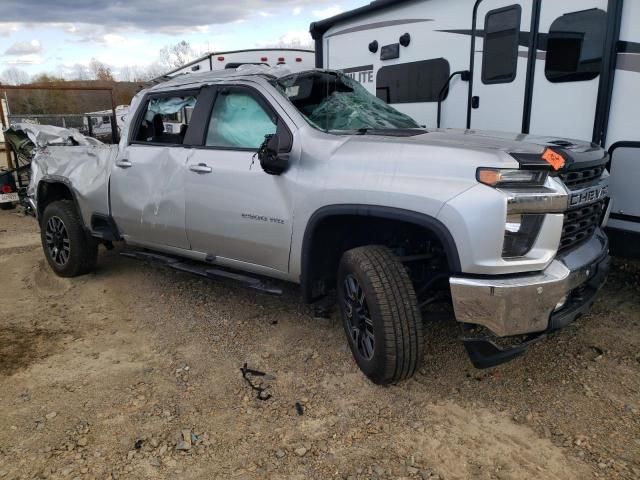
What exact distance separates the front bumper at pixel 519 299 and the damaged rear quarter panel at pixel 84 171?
356cm

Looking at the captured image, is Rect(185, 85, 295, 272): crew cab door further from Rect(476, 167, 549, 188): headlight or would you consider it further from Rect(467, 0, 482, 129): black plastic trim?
Rect(467, 0, 482, 129): black plastic trim

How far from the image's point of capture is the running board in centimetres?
400

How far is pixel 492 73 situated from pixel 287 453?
4166 mm

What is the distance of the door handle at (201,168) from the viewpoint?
13.4 feet

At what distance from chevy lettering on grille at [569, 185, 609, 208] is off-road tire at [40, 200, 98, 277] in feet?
14.9

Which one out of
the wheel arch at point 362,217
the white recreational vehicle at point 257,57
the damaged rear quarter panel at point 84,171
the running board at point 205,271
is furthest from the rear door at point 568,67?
the white recreational vehicle at point 257,57

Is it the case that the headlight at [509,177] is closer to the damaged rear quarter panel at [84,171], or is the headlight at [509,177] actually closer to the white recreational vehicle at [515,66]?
the white recreational vehicle at [515,66]

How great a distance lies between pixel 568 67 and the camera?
458cm

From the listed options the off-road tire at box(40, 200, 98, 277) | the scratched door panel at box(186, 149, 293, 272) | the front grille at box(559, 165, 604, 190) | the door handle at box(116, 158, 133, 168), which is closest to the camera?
the front grille at box(559, 165, 604, 190)

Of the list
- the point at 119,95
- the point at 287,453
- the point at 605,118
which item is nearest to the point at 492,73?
the point at 605,118

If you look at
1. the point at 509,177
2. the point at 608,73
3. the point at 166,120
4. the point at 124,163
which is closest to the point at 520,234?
the point at 509,177

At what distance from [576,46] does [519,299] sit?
108 inches

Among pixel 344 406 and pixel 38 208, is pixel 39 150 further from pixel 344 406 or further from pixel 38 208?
pixel 344 406

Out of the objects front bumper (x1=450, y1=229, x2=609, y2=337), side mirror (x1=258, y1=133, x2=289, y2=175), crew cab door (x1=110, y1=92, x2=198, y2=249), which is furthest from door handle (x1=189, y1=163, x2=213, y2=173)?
front bumper (x1=450, y1=229, x2=609, y2=337)
